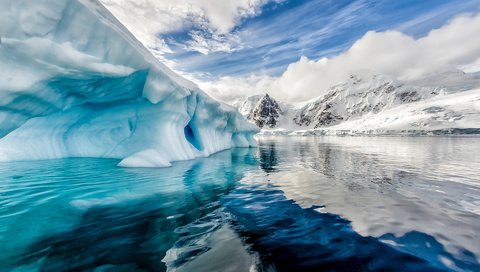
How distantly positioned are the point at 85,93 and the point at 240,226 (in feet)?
31.6

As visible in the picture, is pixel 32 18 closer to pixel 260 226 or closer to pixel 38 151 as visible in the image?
pixel 260 226

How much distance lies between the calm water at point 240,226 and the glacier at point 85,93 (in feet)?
11.4

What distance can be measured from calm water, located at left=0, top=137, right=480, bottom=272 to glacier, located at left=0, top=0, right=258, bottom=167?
3488mm

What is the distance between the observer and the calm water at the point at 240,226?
114 inches

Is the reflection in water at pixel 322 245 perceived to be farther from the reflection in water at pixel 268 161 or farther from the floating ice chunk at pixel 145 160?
the floating ice chunk at pixel 145 160

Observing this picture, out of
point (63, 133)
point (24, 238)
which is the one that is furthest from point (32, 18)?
point (63, 133)

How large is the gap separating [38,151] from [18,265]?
13.8 metres

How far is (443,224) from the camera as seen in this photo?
4.03 metres

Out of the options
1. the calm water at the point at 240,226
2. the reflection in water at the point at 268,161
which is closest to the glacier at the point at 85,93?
the calm water at the point at 240,226

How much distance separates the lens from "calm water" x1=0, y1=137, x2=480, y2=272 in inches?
114

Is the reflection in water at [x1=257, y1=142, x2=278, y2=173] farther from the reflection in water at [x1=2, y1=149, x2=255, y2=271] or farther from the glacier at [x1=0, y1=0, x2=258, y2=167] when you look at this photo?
the reflection in water at [x1=2, y1=149, x2=255, y2=271]

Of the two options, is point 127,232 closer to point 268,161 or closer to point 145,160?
point 145,160

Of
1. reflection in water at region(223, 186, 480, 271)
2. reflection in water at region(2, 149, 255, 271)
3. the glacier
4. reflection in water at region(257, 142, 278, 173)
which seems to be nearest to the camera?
reflection in water at region(223, 186, 480, 271)

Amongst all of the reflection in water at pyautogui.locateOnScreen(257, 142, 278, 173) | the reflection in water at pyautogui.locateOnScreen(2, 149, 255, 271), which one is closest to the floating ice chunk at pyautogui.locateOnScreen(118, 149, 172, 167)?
the reflection in water at pyautogui.locateOnScreen(2, 149, 255, 271)
